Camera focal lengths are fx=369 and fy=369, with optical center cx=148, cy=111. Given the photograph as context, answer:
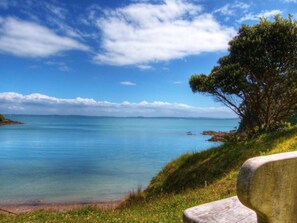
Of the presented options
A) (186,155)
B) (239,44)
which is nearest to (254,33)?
(239,44)

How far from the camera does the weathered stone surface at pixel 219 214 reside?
4449mm

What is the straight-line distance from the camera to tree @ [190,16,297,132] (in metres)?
25.6

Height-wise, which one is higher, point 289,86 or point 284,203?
point 289,86

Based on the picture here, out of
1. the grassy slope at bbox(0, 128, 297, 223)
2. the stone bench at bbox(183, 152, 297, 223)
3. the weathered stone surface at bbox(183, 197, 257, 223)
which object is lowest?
the grassy slope at bbox(0, 128, 297, 223)

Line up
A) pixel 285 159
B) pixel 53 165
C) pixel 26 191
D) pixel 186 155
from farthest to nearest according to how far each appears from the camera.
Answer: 1. pixel 53 165
2. pixel 26 191
3. pixel 186 155
4. pixel 285 159

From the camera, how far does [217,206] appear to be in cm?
494

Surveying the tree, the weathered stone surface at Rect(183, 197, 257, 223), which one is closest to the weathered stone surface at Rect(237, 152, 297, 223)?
the weathered stone surface at Rect(183, 197, 257, 223)

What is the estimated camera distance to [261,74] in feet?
88.1

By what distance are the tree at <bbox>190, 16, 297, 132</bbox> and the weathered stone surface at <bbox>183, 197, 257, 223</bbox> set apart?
2132cm

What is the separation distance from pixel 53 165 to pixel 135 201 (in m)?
28.8

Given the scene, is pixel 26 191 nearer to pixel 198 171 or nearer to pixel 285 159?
pixel 198 171

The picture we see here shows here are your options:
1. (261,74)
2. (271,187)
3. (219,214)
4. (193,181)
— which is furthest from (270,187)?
(261,74)

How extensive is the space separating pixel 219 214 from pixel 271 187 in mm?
1283

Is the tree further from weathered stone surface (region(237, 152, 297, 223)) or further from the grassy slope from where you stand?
weathered stone surface (region(237, 152, 297, 223))
